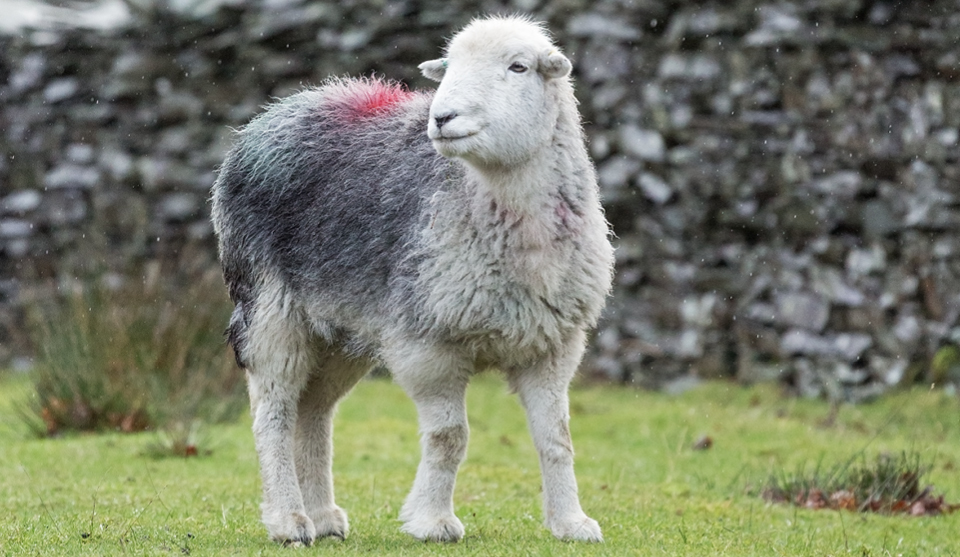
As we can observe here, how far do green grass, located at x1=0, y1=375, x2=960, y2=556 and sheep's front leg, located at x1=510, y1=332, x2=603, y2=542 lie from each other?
0.44ft

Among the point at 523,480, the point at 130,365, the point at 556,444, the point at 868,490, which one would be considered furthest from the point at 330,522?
the point at 130,365

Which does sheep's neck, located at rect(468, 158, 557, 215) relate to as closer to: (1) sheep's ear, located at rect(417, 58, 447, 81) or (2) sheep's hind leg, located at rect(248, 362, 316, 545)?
(1) sheep's ear, located at rect(417, 58, 447, 81)

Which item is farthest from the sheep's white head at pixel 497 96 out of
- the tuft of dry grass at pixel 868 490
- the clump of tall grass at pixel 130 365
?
the clump of tall grass at pixel 130 365

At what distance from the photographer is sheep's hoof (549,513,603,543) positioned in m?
4.95

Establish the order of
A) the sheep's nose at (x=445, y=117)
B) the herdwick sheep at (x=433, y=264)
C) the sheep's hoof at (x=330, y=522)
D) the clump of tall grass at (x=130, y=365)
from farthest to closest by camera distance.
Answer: the clump of tall grass at (x=130, y=365) < the sheep's hoof at (x=330, y=522) < the herdwick sheep at (x=433, y=264) < the sheep's nose at (x=445, y=117)

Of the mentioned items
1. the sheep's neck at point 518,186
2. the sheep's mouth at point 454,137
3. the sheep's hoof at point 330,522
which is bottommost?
the sheep's hoof at point 330,522

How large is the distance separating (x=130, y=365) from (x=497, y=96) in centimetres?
507

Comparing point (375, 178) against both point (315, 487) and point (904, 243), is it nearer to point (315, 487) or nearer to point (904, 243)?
point (315, 487)

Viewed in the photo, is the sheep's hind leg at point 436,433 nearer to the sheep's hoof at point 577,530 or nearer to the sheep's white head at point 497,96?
the sheep's hoof at point 577,530

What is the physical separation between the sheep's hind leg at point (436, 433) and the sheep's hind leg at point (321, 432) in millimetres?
629

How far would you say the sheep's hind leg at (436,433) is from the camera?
4.95m

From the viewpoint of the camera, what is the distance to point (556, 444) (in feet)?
16.3

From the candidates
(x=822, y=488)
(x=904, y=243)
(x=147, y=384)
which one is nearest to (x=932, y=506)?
(x=822, y=488)

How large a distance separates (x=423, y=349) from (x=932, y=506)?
139 inches
